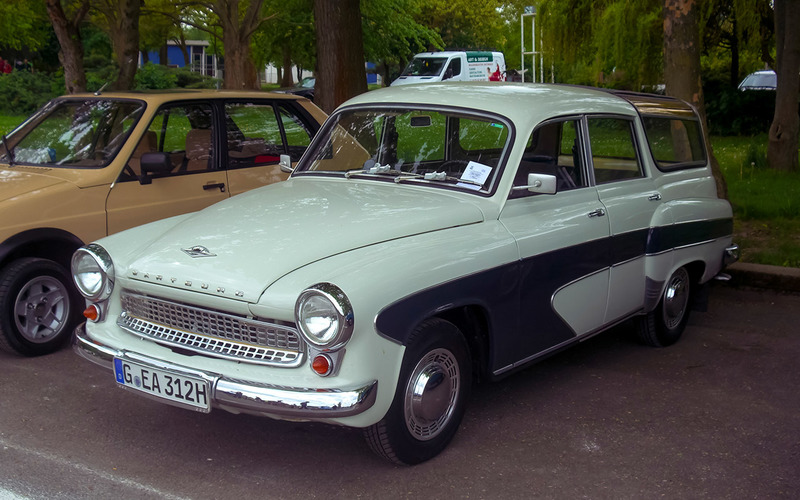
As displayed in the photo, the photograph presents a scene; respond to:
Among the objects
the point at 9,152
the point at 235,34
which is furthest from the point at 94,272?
the point at 235,34

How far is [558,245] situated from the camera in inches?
191

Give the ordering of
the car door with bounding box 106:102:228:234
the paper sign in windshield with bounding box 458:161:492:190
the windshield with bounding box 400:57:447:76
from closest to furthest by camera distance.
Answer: the paper sign in windshield with bounding box 458:161:492:190
the car door with bounding box 106:102:228:234
the windshield with bounding box 400:57:447:76

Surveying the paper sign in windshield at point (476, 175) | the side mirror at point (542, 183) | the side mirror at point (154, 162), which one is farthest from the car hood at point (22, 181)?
the side mirror at point (542, 183)

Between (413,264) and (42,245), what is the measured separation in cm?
305

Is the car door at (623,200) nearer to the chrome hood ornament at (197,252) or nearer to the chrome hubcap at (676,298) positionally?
the chrome hubcap at (676,298)

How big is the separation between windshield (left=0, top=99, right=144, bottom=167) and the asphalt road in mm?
1509

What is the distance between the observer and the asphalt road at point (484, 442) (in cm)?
396

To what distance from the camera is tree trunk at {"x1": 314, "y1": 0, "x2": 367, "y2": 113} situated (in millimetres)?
10289

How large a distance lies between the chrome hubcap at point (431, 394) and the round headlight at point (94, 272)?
162 cm

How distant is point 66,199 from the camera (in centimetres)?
589

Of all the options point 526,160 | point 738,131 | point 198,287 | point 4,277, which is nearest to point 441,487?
point 198,287

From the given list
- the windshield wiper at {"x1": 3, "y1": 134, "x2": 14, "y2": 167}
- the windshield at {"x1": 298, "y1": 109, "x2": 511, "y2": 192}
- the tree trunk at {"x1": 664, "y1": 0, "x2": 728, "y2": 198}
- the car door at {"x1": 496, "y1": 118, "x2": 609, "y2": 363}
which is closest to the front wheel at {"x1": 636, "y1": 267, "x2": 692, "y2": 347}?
the car door at {"x1": 496, "y1": 118, "x2": 609, "y2": 363}

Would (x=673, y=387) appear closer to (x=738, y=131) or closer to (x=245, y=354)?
(x=245, y=354)

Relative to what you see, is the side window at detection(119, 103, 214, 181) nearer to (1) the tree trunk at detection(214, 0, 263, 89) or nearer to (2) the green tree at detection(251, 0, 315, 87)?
(2) the green tree at detection(251, 0, 315, 87)
